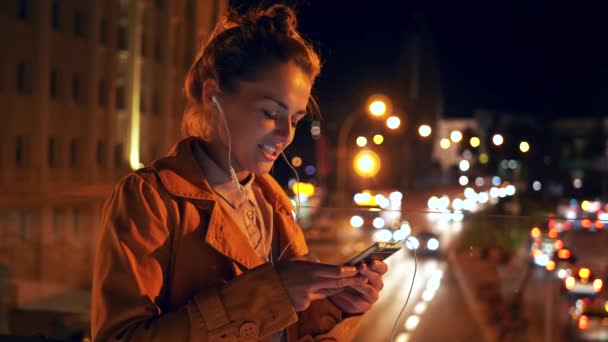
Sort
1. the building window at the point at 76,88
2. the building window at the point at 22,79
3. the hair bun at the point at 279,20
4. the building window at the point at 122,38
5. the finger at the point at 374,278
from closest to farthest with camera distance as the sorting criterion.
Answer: the finger at the point at 374,278, the hair bun at the point at 279,20, the building window at the point at 22,79, the building window at the point at 76,88, the building window at the point at 122,38

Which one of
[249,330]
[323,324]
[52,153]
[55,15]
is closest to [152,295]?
[249,330]

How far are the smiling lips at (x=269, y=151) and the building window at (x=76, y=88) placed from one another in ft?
85.3

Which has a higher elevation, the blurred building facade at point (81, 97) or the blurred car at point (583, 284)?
the blurred building facade at point (81, 97)

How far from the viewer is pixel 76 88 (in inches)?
1051

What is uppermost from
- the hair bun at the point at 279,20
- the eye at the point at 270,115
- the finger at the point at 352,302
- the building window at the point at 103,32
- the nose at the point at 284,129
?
the building window at the point at 103,32

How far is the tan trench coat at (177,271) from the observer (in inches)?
58.5

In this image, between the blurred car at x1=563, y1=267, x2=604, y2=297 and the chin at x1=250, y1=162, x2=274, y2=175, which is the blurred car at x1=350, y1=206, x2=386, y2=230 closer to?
the chin at x1=250, y1=162, x2=274, y2=175

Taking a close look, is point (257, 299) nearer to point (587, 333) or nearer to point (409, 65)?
point (587, 333)

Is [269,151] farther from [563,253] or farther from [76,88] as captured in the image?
[76,88]

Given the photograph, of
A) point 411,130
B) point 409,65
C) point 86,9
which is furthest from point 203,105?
point 409,65

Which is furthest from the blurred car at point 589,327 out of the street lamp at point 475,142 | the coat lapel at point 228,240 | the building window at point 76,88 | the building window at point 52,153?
the building window at point 76,88

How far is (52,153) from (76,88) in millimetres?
2553

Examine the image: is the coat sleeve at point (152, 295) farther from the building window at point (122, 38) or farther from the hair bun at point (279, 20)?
the building window at point (122, 38)

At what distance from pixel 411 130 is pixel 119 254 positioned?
12997 mm
